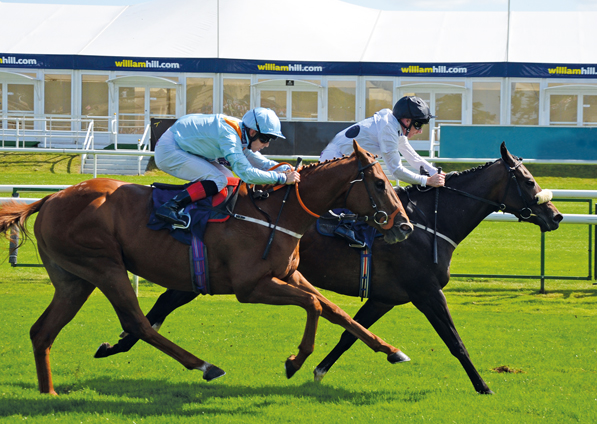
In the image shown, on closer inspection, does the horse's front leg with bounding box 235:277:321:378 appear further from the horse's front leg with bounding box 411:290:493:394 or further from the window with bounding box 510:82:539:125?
the window with bounding box 510:82:539:125

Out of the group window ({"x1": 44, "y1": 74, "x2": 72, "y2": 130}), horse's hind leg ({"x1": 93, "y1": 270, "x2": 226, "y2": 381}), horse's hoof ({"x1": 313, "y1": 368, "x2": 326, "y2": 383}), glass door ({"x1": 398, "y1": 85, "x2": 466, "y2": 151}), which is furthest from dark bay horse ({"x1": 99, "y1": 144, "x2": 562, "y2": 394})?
window ({"x1": 44, "y1": 74, "x2": 72, "y2": 130})

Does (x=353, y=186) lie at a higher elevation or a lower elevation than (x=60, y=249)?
higher

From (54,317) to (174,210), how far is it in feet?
3.49

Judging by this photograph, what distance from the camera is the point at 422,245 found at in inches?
207

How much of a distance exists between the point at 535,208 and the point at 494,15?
25.1 metres

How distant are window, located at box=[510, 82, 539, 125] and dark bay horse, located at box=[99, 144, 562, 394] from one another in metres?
21.8

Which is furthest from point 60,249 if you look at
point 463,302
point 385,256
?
point 463,302

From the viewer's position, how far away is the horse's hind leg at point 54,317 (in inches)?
187

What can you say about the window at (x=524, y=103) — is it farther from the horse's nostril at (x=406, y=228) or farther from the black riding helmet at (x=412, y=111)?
the horse's nostril at (x=406, y=228)

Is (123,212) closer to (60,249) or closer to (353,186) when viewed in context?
(60,249)

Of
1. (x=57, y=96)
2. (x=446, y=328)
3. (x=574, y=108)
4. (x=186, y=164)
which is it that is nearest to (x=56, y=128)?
(x=57, y=96)

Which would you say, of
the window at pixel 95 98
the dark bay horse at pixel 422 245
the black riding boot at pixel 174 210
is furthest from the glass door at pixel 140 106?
the black riding boot at pixel 174 210

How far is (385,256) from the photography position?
17.4 feet

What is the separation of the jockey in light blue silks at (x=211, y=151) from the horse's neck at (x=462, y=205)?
3.77 ft
